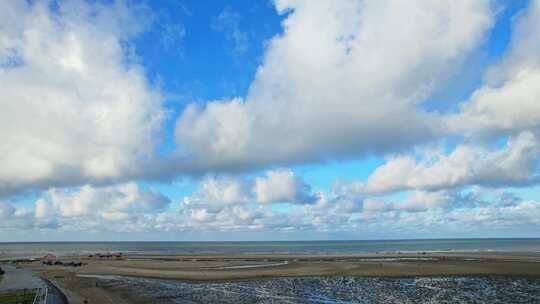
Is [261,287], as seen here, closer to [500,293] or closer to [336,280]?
[336,280]

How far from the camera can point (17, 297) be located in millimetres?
37750

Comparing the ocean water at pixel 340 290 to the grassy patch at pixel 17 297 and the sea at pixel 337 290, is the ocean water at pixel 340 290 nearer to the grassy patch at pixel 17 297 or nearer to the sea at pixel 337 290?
the sea at pixel 337 290

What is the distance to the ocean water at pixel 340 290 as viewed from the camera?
39750mm

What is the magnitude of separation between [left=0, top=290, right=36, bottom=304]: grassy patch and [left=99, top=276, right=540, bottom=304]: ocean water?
927cm

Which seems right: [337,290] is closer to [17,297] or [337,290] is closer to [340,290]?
[340,290]

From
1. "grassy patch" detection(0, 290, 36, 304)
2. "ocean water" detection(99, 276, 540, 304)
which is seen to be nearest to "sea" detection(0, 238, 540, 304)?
"ocean water" detection(99, 276, 540, 304)

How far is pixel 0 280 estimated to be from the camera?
177 feet

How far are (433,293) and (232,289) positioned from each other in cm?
2105

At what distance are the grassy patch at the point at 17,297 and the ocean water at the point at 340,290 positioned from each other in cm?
927

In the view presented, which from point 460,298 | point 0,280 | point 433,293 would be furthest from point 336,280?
point 0,280

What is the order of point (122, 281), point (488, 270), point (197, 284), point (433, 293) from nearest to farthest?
point (433, 293) < point (197, 284) < point (122, 281) < point (488, 270)

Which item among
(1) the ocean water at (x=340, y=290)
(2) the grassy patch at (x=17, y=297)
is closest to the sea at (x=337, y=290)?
(1) the ocean water at (x=340, y=290)

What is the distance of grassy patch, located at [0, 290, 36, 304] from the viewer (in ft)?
116

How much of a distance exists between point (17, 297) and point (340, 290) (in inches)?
1227
